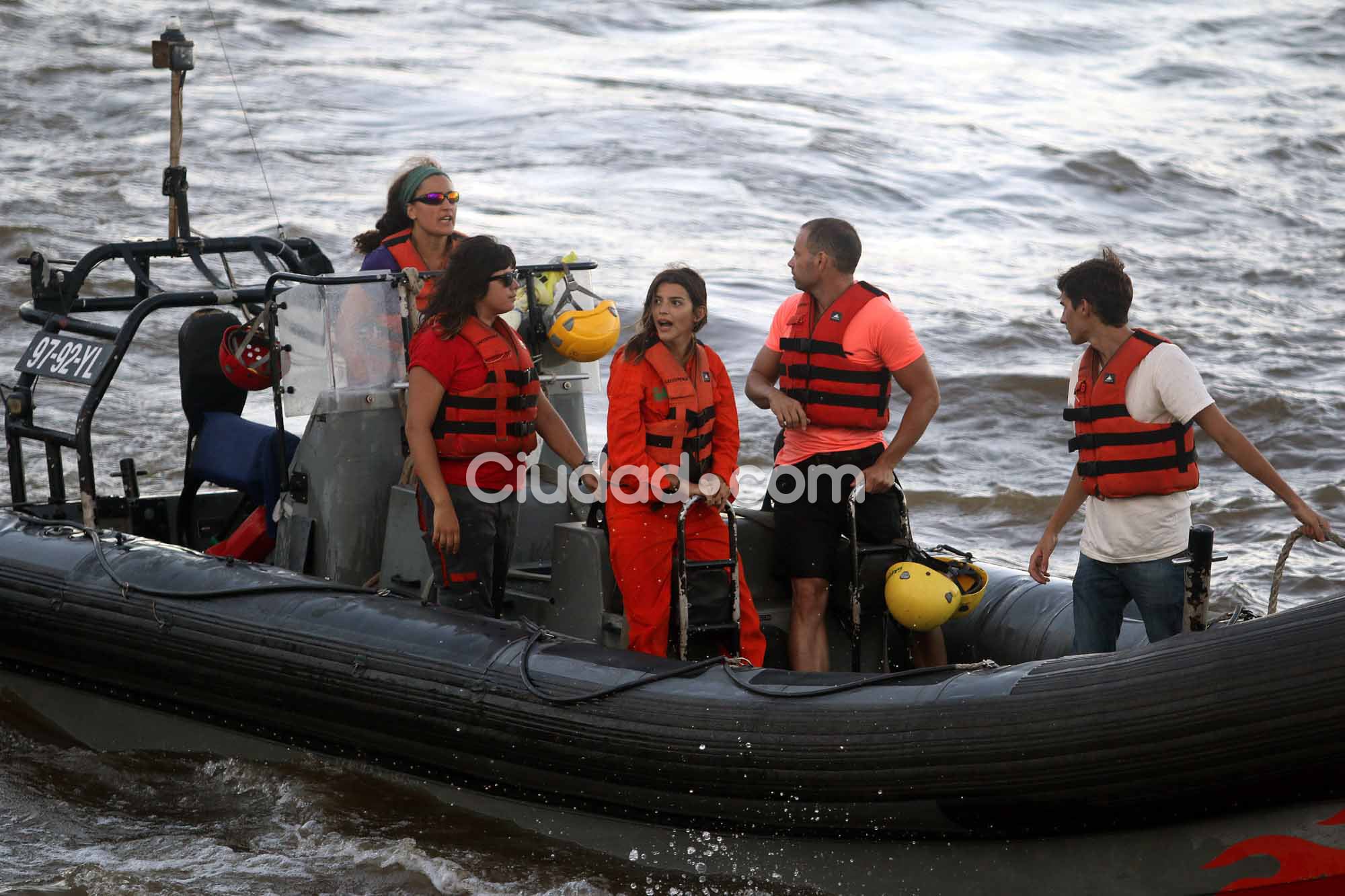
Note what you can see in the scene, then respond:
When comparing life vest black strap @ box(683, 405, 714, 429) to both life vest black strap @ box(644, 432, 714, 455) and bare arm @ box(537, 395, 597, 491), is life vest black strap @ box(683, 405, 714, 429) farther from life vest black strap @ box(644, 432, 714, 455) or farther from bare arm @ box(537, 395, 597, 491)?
bare arm @ box(537, 395, 597, 491)

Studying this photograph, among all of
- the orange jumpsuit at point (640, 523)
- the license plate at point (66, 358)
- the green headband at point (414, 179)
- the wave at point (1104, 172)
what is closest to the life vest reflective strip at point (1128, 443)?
the orange jumpsuit at point (640, 523)

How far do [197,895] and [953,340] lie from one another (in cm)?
715

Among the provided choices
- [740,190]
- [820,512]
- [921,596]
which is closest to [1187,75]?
[740,190]

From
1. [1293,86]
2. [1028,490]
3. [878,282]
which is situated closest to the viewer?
[1028,490]

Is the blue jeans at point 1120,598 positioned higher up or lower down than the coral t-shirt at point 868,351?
lower down

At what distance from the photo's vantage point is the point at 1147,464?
3734 mm

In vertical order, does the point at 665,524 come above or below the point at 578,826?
above

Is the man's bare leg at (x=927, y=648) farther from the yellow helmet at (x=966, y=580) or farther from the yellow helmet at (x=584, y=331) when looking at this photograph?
the yellow helmet at (x=584, y=331)

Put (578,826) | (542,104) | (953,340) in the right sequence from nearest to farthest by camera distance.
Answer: (578,826), (953,340), (542,104)

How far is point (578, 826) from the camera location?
13.1 feet

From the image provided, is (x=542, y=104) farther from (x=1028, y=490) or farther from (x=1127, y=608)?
(x=1127, y=608)

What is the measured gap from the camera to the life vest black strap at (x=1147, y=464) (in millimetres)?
3730

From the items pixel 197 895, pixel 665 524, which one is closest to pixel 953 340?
pixel 665 524

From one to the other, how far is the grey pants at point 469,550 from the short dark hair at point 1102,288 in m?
1.59
